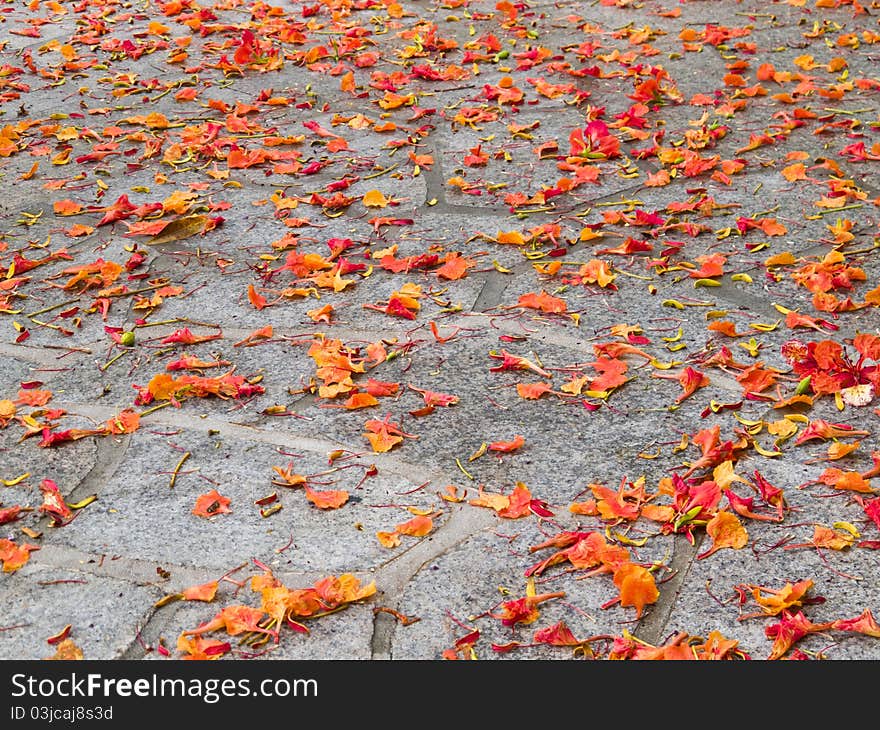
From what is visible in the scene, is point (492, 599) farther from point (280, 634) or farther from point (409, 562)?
point (280, 634)

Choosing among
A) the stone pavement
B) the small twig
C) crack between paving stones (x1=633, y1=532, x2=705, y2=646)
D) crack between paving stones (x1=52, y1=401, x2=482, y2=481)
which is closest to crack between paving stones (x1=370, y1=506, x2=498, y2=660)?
the stone pavement

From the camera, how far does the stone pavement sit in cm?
184

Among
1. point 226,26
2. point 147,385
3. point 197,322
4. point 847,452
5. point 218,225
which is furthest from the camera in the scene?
point 226,26

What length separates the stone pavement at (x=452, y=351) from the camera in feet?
6.04

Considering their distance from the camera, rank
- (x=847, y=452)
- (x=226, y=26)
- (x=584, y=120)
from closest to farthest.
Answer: (x=847, y=452)
(x=584, y=120)
(x=226, y=26)

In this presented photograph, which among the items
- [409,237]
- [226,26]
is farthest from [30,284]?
[226,26]

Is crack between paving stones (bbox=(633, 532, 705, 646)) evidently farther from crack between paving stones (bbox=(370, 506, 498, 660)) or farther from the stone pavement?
crack between paving stones (bbox=(370, 506, 498, 660))

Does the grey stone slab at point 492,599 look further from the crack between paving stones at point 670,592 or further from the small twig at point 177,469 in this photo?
the small twig at point 177,469

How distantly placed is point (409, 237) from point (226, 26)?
2.70 metres

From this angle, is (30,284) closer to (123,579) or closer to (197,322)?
(197,322)

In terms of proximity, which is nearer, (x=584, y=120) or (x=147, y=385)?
(x=147, y=385)

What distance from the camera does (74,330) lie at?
2791 millimetres

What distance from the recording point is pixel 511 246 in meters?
3.07

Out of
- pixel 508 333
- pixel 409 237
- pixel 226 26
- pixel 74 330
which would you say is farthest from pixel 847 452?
pixel 226 26
